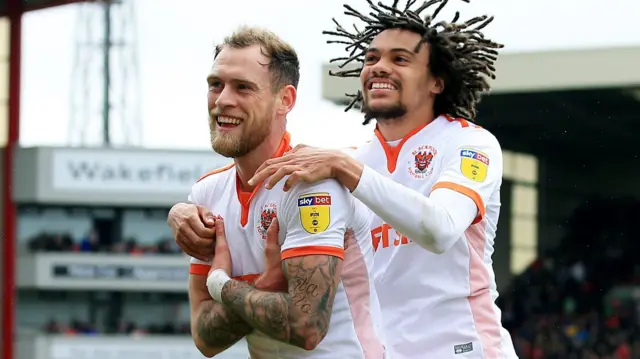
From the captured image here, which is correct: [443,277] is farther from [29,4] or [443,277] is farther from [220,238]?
[29,4]

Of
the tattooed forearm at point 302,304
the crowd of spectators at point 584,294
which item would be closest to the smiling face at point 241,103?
the tattooed forearm at point 302,304


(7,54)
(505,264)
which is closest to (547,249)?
(505,264)

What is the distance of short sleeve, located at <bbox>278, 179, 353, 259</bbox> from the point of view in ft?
13.4

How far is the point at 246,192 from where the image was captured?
439 cm

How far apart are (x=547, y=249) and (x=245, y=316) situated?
86.7 ft

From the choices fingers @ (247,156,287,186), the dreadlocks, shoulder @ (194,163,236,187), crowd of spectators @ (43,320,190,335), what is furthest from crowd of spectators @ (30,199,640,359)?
fingers @ (247,156,287,186)

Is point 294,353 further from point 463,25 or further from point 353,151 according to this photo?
point 463,25

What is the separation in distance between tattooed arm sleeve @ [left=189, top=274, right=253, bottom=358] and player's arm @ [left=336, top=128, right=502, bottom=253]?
1.86 feet

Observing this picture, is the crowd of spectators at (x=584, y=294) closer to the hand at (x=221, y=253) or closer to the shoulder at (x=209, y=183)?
the shoulder at (x=209, y=183)

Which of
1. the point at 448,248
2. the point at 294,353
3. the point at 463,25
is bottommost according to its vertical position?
the point at 294,353

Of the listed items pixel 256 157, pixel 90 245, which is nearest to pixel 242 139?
pixel 256 157

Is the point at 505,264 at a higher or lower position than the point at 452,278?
lower

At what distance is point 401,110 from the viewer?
5.19 m

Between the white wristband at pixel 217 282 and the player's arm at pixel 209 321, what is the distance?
0.20 ft
